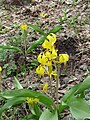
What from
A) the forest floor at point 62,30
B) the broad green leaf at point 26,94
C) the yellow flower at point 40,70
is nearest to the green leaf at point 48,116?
the broad green leaf at point 26,94

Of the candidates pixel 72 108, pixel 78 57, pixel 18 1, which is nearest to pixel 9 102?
pixel 72 108

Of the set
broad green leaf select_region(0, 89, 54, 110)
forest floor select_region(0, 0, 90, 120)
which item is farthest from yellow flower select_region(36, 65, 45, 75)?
forest floor select_region(0, 0, 90, 120)

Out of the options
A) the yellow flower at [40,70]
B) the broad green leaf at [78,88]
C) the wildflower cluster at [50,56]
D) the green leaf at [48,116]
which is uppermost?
the wildflower cluster at [50,56]

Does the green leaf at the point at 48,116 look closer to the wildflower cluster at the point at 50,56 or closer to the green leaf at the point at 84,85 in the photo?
the green leaf at the point at 84,85

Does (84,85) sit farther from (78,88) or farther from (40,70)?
(40,70)

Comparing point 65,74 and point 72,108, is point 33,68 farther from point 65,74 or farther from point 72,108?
point 72,108

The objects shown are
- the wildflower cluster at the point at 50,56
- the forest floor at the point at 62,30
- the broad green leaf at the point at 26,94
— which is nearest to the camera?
the wildflower cluster at the point at 50,56

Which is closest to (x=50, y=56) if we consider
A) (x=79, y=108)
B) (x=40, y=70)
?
(x=40, y=70)

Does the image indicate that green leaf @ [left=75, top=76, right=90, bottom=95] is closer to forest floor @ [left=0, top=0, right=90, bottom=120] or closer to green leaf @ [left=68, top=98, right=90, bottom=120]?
green leaf @ [left=68, top=98, right=90, bottom=120]
